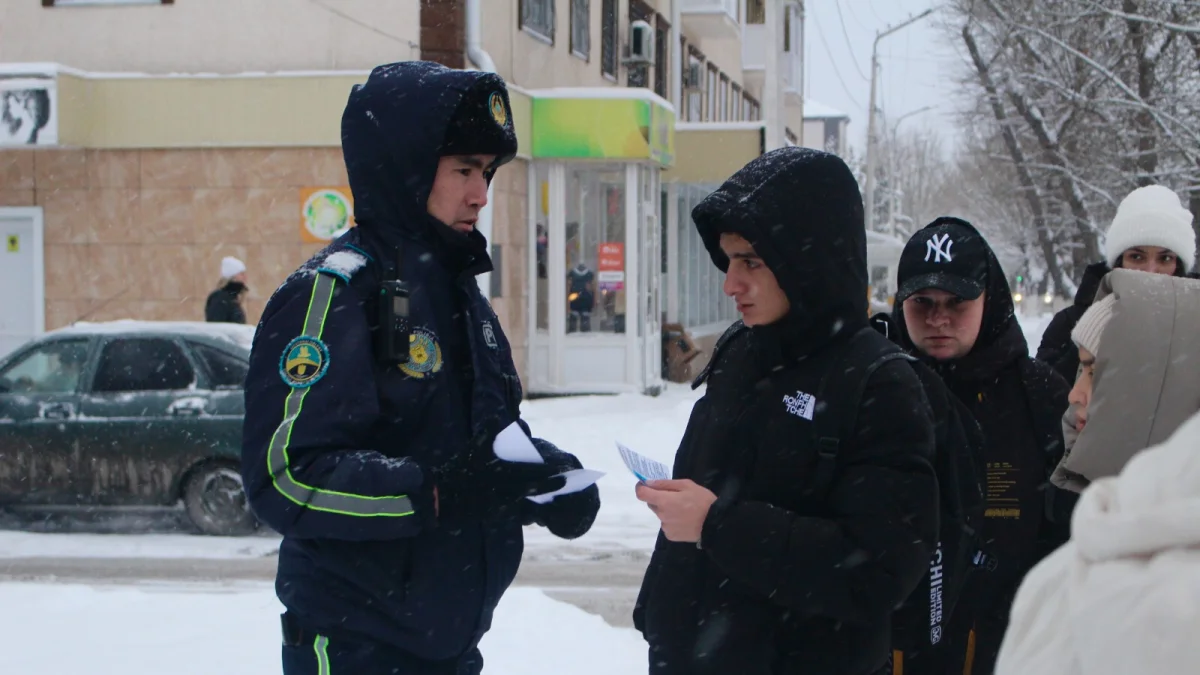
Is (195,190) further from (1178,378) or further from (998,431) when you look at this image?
(1178,378)

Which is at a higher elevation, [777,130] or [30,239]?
[777,130]

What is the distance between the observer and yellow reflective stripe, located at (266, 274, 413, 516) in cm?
247

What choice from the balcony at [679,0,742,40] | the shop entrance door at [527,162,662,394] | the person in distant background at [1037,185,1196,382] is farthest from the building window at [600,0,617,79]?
the person in distant background at [1037,185,1196,382]

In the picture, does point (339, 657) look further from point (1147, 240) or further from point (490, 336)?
point (1147, 240)

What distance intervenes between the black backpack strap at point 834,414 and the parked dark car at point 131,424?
7.61 meters

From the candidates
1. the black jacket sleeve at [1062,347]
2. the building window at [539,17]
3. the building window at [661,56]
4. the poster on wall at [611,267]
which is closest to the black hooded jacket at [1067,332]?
the black jacket sleeve at [1062,347]

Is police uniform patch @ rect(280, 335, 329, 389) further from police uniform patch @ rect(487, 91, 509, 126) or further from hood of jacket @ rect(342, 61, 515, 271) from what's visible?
police uniform patch @ rect(487, 91, 509, 126)

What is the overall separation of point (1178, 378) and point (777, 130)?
16.3 metres

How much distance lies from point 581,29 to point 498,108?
17.3 metres

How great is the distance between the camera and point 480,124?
2.80 meters

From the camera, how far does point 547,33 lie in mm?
18062

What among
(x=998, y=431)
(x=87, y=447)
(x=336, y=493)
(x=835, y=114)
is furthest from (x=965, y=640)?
(x=835, y=114)

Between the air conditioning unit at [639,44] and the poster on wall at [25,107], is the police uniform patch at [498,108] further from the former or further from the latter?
the air conditioning unit at [639,44]

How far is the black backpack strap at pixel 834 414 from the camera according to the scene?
2.47 meters
